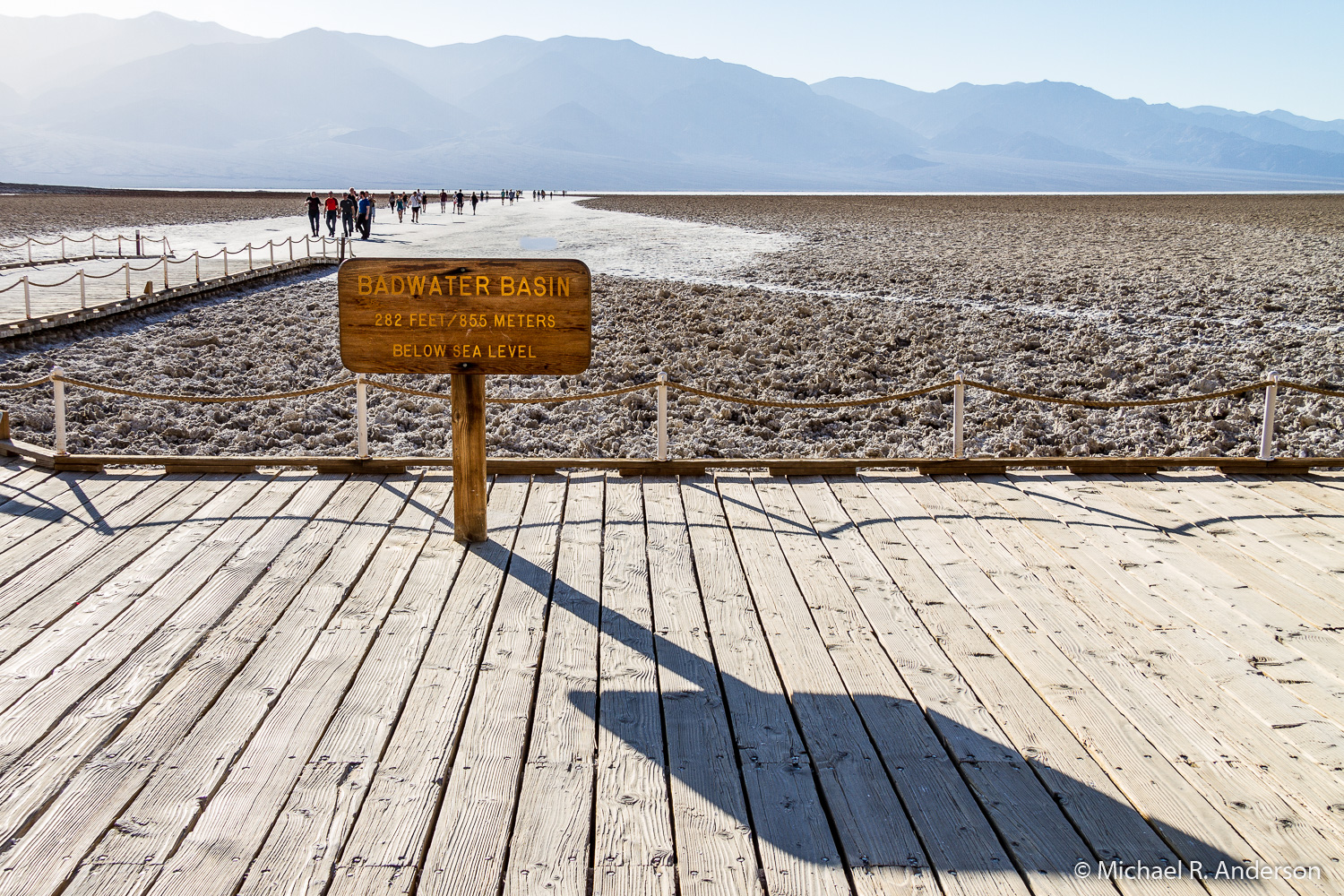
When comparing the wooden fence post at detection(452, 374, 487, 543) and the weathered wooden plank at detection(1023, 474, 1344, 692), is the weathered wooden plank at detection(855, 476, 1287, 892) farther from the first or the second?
the wooden fence post at detection(452, 374, 487, 543)

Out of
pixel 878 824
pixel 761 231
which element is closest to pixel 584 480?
pixel 878 824

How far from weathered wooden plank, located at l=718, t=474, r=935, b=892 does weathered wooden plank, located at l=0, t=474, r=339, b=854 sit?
2.46m

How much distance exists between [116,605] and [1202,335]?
17535 mm

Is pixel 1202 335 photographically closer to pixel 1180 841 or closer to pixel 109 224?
pixel 1180 841

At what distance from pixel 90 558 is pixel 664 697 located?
11.0 feet

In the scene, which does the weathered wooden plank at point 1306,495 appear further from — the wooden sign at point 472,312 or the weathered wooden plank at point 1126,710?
the wooden sign at point 472,312

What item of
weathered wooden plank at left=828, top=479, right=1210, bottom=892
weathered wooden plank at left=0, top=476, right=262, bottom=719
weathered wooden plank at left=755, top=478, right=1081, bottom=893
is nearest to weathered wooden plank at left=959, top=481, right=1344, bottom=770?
weathered wooden plank at left=828, top=479, right=1210, bottom=892

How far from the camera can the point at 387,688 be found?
4184 millimetres

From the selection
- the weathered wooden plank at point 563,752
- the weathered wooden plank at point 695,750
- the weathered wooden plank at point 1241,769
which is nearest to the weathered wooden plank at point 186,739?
the weathered wooden plank at point 563,752

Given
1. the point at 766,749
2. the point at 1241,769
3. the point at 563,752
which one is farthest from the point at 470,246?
→ the point at 1241,769

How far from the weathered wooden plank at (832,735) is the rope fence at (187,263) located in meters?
15.5

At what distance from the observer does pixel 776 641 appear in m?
4.69

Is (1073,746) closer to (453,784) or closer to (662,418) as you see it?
(453,784)

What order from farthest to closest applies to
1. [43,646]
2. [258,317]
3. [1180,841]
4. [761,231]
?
Answer: [761,231]
[258,317]
[43,646]
[1180,841]
